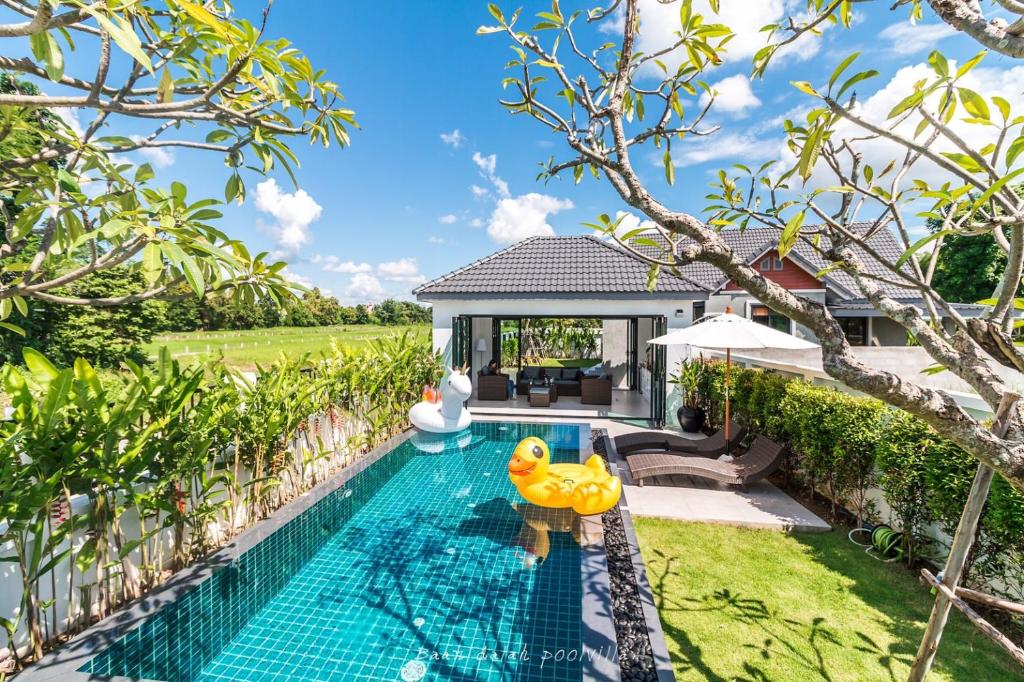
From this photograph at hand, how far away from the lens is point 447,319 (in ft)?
47.4

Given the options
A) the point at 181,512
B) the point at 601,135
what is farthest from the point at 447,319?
the point at 601,135

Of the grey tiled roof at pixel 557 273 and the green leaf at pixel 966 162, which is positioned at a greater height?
the grey tiled roof at pixel 557 273

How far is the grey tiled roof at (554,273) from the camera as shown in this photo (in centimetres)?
1394

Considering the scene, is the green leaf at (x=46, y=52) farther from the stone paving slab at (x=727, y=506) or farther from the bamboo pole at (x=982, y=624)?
the stone paving slab at (x=727, y=506)

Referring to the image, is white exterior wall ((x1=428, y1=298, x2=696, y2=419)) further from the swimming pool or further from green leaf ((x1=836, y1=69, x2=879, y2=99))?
green leaf ((x1=836, y1=69, x2=879, y2=99))

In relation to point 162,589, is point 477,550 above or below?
below

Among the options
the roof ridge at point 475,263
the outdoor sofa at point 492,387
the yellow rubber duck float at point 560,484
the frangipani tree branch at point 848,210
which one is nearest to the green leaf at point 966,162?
the frangipani tree branch at point 848,210

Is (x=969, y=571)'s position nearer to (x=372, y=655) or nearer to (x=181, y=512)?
(x=372, y=655)

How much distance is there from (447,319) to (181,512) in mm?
10536

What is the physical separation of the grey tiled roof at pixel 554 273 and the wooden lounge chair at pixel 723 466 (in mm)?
6246

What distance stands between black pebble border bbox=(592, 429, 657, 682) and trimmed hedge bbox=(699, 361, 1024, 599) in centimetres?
327

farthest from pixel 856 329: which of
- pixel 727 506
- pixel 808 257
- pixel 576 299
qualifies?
pixel 727 506

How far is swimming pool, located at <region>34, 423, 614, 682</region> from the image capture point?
12.4 feet

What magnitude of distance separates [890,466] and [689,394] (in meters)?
7.04
